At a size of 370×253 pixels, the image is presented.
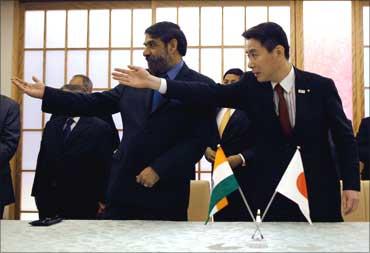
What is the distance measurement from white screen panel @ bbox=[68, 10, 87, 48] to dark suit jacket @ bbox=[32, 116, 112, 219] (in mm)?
1832

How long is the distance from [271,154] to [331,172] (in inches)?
7.7

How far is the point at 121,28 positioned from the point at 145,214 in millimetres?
2805

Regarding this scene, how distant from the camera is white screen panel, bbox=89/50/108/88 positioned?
4.25 m

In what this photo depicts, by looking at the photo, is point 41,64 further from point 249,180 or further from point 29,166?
point 249,180

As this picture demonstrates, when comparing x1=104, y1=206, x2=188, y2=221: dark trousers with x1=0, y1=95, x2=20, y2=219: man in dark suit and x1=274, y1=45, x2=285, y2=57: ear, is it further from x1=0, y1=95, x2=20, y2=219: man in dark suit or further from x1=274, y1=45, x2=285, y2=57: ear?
x1=0, y1=95, x2=20, y2=219: man in dark suit

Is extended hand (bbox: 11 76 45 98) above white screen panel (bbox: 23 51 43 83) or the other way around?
the other way around

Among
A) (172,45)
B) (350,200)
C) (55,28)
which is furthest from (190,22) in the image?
(350,200)

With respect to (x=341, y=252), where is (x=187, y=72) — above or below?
above

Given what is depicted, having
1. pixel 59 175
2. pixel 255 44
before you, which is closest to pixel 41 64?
pixel 59 175

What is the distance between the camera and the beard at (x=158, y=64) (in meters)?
1.83

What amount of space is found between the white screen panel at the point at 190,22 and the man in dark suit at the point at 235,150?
1.71 metres

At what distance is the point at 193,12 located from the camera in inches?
161

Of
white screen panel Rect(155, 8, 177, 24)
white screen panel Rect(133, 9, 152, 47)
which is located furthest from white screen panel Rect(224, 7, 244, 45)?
white screen panel Rect(133, 9, 152, 47)

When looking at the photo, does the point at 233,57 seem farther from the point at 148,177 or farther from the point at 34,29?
the point at 148,177
